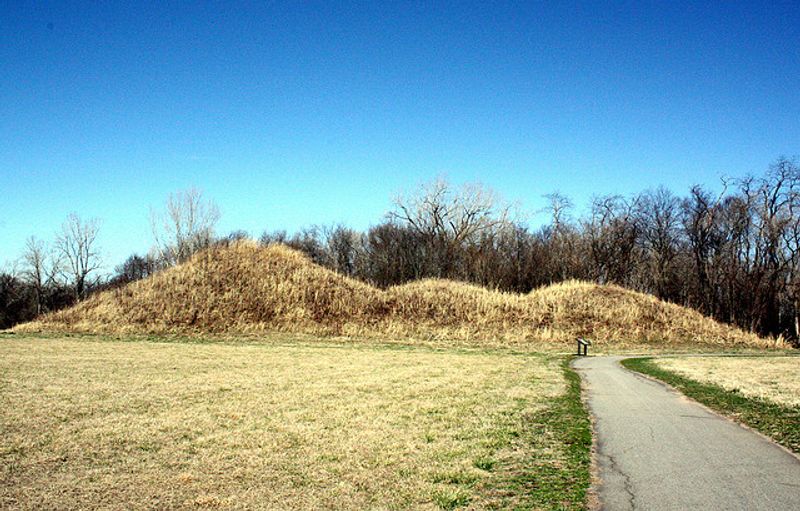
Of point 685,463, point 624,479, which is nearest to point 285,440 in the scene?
point 624,479

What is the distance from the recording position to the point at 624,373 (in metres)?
19.4

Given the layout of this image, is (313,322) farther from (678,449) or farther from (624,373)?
(678,449)

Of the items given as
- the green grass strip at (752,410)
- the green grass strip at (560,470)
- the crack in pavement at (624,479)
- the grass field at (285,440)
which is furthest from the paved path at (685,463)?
the grass field at (285,440)

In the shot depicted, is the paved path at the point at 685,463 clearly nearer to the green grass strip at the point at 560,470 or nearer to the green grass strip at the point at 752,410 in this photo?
the green grass strip at the point at 560,470

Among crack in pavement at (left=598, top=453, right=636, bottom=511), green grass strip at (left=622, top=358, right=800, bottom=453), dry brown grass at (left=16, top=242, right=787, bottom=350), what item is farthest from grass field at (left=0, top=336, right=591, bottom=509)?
dry brown grass at (left=16, top=242, right=787, bottom=350)

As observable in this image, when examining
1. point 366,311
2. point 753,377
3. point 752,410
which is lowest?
point 753,377

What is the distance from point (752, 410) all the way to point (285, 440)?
9441mm

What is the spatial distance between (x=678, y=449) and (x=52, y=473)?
855 cm

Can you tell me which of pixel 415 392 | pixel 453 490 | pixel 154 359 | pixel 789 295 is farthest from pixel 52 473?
Answer: pixel 789 295

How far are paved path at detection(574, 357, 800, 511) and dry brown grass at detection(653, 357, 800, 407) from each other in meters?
2.89

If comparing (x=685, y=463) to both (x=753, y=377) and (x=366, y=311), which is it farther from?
(x=366, y=311)

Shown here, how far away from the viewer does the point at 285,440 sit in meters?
8.77

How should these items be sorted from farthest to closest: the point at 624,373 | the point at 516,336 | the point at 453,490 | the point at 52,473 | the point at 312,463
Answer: the point at 516,336 → the point at 624,373 → the point at 312,463 → the point at 52,473 → the point at 453,490

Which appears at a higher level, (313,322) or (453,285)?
(453,285)
